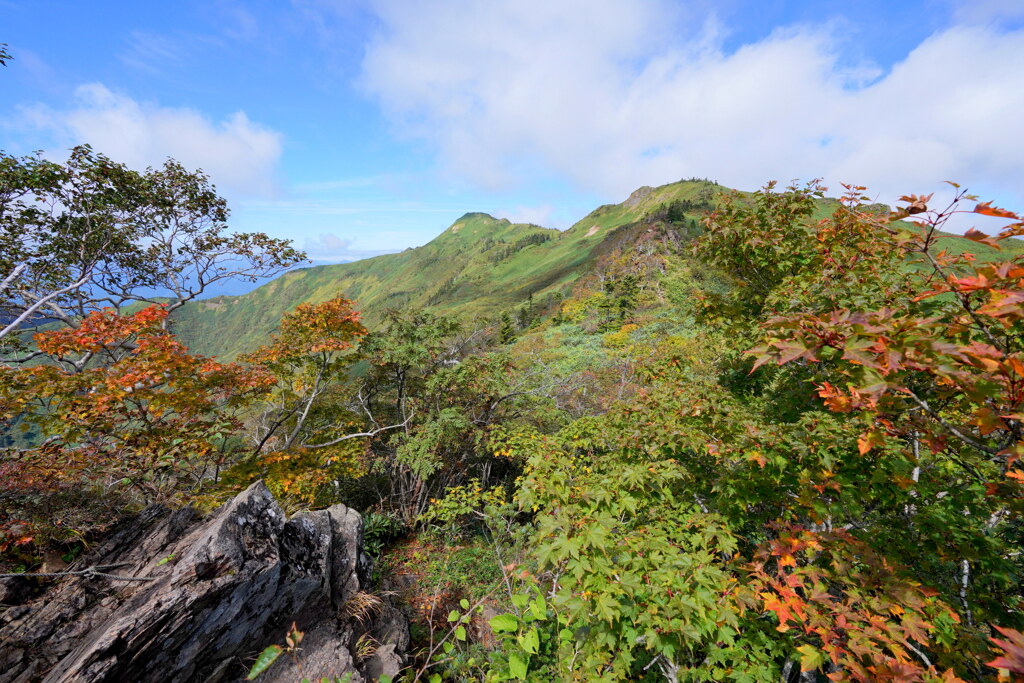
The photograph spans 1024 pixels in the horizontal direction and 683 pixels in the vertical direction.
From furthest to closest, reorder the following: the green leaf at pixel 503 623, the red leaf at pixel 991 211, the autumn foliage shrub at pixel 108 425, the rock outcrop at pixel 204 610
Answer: the autumn foliage shrub at pixel 108 425
the rock outcrop at pixel 204 610
the green leaf at pixel 503 623
the red leaf at pixel 991 211

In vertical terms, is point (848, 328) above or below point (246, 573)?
above

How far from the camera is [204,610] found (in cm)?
471

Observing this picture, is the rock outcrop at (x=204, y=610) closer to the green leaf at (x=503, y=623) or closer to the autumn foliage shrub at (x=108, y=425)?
the autumn foliage shrub at (x=108, y=425)

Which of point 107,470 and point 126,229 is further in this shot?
point 126,229

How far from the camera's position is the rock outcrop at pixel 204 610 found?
4.41 metres

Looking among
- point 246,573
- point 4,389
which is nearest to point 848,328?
point 246,573

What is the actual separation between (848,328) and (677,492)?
437cm

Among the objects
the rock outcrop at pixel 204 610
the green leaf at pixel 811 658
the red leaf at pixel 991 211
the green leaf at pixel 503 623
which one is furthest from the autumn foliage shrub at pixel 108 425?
the red leaf at pixel 991 211

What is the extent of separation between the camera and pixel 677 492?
5.71 metres

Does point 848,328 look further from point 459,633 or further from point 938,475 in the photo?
point 459,633

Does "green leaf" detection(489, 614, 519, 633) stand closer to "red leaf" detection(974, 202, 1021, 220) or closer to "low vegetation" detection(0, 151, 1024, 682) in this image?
"low vegetation" detection(0, 151, 1024, 682)

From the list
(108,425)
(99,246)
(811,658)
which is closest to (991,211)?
(811,658)

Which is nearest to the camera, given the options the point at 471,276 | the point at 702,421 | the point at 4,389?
the point at 702,421

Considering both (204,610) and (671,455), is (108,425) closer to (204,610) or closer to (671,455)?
(204,610)
